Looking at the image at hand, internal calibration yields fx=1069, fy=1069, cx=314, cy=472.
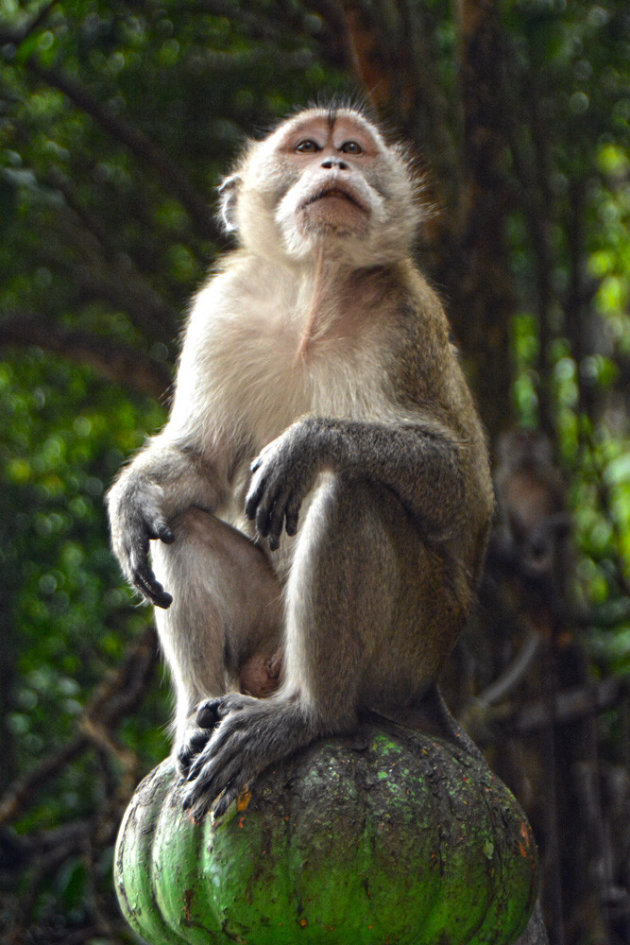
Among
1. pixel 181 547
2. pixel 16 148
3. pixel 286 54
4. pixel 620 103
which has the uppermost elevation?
Result: pixel 286 54

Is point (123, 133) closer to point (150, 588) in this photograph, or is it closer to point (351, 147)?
point (351, 147)

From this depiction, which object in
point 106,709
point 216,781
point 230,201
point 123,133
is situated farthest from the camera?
point 123,133

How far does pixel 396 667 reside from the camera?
289 cm

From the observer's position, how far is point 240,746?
8.16ft

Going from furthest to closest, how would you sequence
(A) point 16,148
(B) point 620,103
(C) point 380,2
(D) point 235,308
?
(B) point 620,103
(A) point 16,148
(C) point 380,2
(D) point 235,308

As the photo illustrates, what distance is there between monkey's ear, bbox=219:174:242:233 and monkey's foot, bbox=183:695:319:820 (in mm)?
1786

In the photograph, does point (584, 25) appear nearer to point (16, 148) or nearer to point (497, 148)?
point (497, 148)

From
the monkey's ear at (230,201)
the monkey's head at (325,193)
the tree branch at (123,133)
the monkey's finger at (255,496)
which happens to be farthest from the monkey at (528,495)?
the tree branch at (123,133)

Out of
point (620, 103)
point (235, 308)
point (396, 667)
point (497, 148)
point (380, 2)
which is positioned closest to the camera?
point (396, 667)

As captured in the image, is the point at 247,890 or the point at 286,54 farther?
the point at 286,54

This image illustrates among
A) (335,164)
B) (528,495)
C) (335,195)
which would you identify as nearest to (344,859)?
(335,195)

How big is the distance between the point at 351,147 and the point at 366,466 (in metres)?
1.40

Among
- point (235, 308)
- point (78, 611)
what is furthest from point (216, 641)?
point (78, 611)

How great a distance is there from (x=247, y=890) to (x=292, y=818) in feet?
0.54
